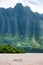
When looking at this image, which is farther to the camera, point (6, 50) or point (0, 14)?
point (0, 14)

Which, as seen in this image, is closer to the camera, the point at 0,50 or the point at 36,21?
the point at 0,50

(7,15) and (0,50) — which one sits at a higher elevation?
(7,15)

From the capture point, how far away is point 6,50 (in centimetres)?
5103

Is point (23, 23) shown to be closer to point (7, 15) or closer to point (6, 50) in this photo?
point (7, 15)

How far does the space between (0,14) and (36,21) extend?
19912 mm

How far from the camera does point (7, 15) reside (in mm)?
121375

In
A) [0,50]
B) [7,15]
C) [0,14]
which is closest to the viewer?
[0,50]

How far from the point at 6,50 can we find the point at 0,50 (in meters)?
1.61

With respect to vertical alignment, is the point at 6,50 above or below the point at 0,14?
below

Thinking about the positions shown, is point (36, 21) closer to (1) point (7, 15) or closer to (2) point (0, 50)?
(1) point (7, 15)

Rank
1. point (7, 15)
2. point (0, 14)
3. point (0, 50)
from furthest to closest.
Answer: point (7, 15) < point (0, 14) < point (0, 50)

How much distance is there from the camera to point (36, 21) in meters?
125

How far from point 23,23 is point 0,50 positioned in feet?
245

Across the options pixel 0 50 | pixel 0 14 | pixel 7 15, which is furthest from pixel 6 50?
pixel 7 15
